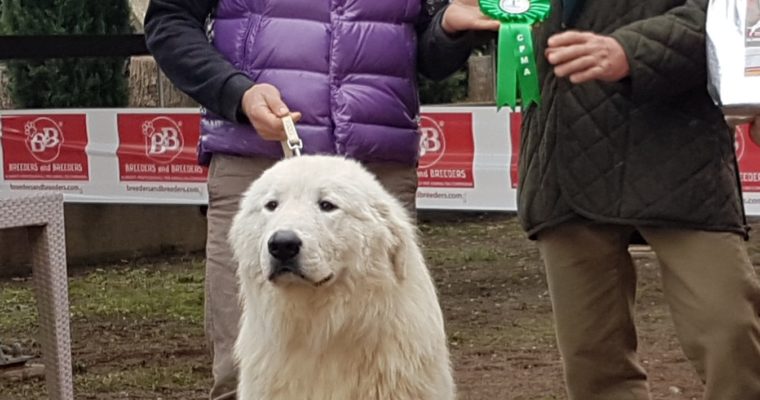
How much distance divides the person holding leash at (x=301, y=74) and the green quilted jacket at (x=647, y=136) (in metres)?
0.45

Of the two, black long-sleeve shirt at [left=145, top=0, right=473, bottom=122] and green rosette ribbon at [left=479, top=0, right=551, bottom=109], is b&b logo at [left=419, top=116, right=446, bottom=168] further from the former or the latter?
green rosette ribbon at [left=479, top=0, right=551, bottom=109]

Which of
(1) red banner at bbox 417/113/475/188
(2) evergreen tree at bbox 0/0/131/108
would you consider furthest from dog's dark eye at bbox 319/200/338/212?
(2) evergreen tree at bbox 0/0/131/108

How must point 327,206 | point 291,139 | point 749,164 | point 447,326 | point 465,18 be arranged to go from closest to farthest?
point 327,206, point 291,139, point 465,18, point 447,326, point 749,164

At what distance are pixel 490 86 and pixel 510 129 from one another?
153 inches

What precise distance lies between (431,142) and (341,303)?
20.5 ft

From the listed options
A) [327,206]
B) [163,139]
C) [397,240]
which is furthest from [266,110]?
[163,139]

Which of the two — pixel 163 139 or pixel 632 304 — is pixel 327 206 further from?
pixel 163 139

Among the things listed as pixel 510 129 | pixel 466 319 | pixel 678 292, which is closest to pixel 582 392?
pixel 678 292

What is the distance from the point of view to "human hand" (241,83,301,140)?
403 centimetres

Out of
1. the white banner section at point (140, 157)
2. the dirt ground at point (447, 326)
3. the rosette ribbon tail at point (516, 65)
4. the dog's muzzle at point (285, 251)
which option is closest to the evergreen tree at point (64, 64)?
the white banner section at point (140, 157)

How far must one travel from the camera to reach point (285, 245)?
357 centimetres

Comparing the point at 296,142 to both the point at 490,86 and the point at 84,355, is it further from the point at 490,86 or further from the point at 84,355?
the point at 490,86

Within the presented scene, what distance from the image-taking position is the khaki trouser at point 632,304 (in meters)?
3.71

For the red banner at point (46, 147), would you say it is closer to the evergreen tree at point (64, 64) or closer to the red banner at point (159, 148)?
the red banner at point (159, 148)
